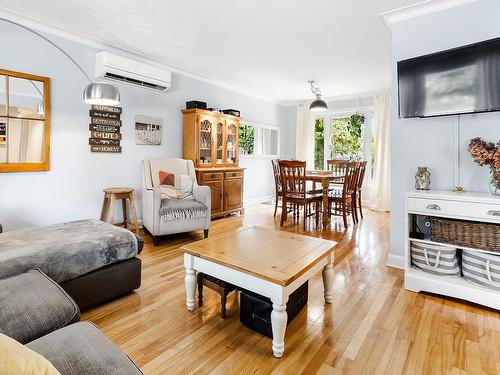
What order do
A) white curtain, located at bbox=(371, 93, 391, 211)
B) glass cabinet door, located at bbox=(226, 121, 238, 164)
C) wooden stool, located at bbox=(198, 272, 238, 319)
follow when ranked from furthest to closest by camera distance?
white curtain, located at bbox=(371, 93, 391, 211)
glass cabinet door, located at bbox=(226, 121, 238, 164)
wooden stool, located at bbox=(198, 272, 238, 319)

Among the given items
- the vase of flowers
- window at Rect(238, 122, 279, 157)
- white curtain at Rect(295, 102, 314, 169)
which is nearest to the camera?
the vase of flowers

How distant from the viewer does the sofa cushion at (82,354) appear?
0.85 metres

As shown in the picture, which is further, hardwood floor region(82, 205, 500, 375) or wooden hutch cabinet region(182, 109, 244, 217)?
wooden hutch cabinet region(182, 109, 244, 217)

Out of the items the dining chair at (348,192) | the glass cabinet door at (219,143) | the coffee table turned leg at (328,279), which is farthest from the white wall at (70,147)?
the coffee table turned leg at (328,279)

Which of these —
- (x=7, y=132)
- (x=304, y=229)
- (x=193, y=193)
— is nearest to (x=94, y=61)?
(x=7, y=132)

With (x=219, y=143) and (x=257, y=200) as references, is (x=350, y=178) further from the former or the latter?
(x=257, y=200)

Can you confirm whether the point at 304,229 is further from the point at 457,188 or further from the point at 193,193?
the point at 457,188

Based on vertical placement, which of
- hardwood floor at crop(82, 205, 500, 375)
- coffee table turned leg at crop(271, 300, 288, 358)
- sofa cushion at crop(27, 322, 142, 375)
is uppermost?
sofa cushion at crop(27, 322, 142, 375)

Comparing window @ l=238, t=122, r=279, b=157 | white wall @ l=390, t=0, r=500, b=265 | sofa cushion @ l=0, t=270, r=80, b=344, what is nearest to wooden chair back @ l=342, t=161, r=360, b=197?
white wall @ l=390, t=0, r=500, b=265

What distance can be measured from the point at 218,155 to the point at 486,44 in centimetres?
363

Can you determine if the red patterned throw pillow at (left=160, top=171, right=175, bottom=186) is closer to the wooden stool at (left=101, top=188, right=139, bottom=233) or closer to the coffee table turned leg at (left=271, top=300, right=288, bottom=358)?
the wooden stool at (left=101, top=188, right=139, bottom=233)

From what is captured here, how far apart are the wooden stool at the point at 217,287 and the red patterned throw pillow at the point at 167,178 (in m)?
2.07

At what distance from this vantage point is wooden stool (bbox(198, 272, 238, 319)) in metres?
1.80

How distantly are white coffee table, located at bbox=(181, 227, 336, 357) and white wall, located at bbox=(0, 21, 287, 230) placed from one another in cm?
229
